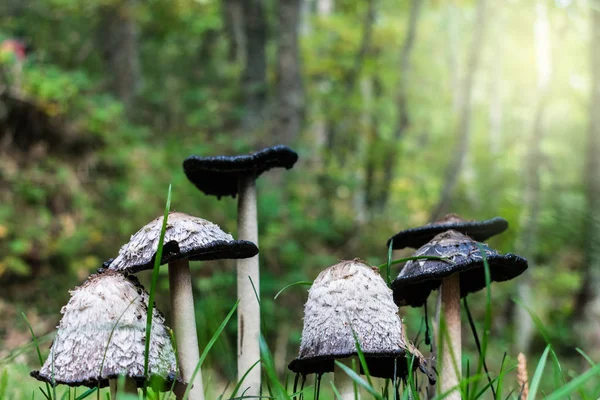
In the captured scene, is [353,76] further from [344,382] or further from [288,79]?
[344,382]

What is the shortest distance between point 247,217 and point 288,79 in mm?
5769

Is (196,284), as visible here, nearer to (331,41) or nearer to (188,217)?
A: (188,217)

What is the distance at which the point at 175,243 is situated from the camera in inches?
50.5

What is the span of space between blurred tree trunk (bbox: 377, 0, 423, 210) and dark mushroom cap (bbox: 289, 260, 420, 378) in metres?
7.04

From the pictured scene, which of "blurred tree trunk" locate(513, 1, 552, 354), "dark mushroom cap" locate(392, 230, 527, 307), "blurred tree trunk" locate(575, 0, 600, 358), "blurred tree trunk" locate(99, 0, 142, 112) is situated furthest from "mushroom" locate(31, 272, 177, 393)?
"blurred tree trunk" locate(99, 0, 142, 112)

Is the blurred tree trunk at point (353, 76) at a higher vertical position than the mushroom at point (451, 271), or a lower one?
higher

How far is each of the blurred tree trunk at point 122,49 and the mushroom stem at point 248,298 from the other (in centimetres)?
766

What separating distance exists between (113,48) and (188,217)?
9082mm

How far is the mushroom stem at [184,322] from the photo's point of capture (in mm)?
1402

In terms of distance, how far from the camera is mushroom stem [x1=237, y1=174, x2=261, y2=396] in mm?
1646

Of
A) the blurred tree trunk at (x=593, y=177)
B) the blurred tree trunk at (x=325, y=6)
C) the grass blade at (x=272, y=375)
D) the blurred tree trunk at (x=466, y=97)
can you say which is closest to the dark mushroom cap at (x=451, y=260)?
the grass blade at (x=272, y=375)

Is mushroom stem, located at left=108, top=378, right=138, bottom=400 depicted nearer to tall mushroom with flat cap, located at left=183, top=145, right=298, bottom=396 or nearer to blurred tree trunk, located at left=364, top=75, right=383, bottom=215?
tall mushroom with flat cap, located at left=183, top=145, right=298, bottom=396

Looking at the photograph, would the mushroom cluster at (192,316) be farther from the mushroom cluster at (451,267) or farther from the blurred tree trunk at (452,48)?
the blurred tree trunk at (452,48)

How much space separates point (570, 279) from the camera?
8617mm
